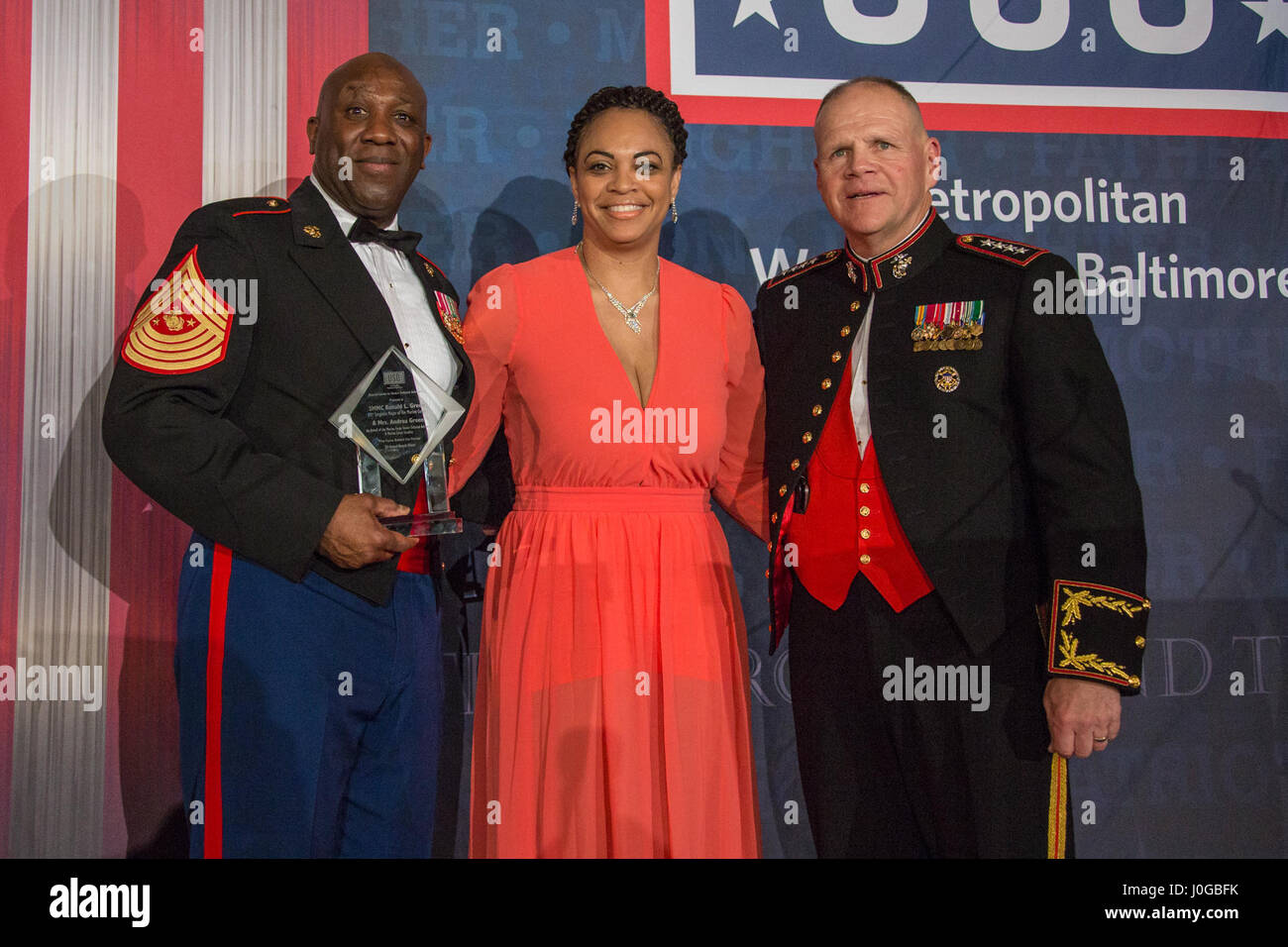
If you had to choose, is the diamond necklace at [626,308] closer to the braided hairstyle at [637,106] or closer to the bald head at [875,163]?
the braided hairstyle at [637,106]

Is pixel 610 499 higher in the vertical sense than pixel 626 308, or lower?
lower

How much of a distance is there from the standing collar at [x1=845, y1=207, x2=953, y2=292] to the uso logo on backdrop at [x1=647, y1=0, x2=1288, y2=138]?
0.88 meters

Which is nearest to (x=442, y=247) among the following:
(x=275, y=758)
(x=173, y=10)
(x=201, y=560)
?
(x=173, y=10)

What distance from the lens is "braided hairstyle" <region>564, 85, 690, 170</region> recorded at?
2.59m

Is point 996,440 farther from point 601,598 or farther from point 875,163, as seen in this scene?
point 601,598

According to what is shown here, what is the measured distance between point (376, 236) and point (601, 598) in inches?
38.5

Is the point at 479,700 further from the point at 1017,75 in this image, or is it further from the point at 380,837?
the point at 1017,75

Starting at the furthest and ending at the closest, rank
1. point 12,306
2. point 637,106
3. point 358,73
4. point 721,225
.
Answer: point 721,225
point 12,306
point 637,106
point 358,73

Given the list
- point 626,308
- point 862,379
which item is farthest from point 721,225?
point 862,379

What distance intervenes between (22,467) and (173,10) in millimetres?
1354

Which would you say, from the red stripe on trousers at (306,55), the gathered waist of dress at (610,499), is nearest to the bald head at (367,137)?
the red stripe on trousers at (306,55)

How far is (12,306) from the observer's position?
2.98 metres

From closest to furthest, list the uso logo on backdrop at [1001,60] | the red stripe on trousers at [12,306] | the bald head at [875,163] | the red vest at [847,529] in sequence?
the red vest at [847,529], the bald head at [875,163], the red stripe on trousers at [12,306], the uso logo on backdrop at [1001,60]

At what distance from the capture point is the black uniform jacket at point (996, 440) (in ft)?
7.37
